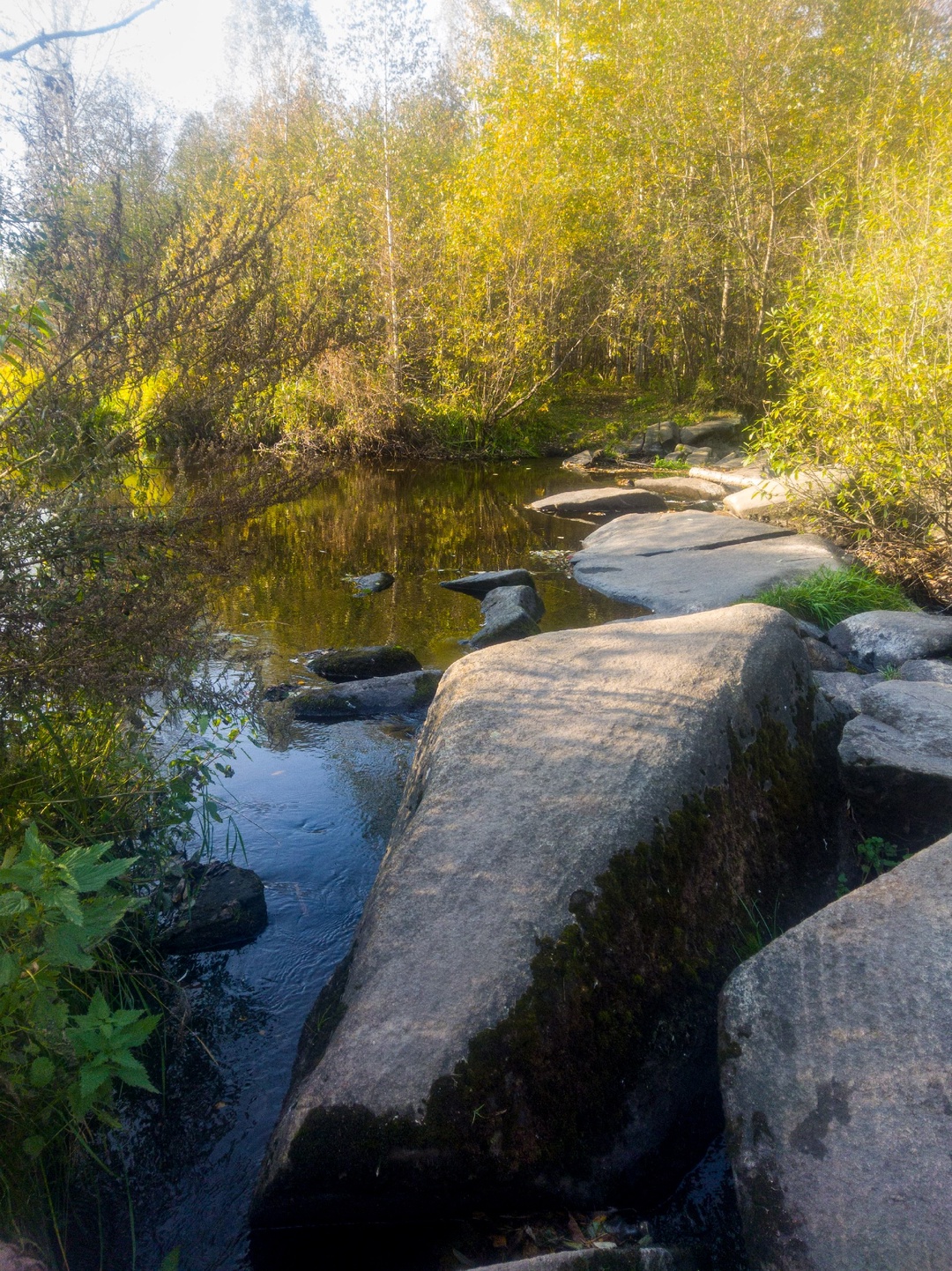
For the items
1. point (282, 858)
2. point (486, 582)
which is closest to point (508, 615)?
point (486, 582)

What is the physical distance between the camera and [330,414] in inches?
677

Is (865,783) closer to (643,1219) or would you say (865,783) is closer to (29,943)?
(643,1219)

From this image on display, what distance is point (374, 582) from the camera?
30.2 feet

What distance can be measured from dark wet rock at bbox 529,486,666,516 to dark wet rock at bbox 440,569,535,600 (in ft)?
14.4

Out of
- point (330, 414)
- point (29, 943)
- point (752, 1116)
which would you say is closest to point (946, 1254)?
point (752, 1116)

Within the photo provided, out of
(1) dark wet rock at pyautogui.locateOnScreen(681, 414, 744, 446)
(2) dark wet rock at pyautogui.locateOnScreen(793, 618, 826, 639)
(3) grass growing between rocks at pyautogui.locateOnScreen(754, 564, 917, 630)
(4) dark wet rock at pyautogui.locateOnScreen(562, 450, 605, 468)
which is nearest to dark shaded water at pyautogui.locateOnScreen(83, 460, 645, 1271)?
(3) grass growing between rocks at pyautogui.locateOnScreen(754, 564, 917, 630)

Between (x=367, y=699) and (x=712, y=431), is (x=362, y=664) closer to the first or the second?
(x=367, y=699)

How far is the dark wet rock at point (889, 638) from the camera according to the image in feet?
19.0

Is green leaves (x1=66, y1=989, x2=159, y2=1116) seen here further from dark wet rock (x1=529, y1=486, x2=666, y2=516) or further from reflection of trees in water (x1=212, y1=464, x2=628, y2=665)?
dark wet rock (x1=529, y1=486, x2=666, y2=516)

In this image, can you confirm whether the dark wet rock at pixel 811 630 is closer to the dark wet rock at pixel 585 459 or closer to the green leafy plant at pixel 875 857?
the green leafy plant at pixel 875 857

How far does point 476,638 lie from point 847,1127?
557cm

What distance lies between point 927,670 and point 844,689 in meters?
0.77

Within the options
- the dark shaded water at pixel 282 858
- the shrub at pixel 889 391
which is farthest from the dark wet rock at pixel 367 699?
the shrub at pixel 889 391

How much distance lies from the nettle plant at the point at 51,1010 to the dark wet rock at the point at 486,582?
681 centimetres
